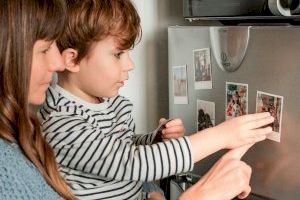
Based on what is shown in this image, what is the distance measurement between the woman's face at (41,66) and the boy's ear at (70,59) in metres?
0.13

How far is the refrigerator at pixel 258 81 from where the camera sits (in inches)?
40.0

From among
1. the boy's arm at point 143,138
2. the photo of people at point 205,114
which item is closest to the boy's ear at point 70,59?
the boy's arm at point 143,138

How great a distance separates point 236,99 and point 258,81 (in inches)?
3.3

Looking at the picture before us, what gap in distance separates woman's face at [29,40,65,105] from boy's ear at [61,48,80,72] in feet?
0.42

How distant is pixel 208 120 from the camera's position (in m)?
1.25

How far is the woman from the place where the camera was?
775 millimetres

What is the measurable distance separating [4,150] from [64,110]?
0.33 m

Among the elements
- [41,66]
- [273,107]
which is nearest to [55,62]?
[41,66]

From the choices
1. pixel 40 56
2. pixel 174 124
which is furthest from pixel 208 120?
pixel 40 56

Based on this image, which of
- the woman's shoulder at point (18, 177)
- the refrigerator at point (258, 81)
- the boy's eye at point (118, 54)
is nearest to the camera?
the woman's shoulder at point (18, 177)

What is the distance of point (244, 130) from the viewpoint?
1.02 m

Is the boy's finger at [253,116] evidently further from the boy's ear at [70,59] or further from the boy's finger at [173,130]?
the boy's ear at [70,59]

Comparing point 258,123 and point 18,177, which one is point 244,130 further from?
point 18,177

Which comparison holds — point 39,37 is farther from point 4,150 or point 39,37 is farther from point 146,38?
point 146,38
